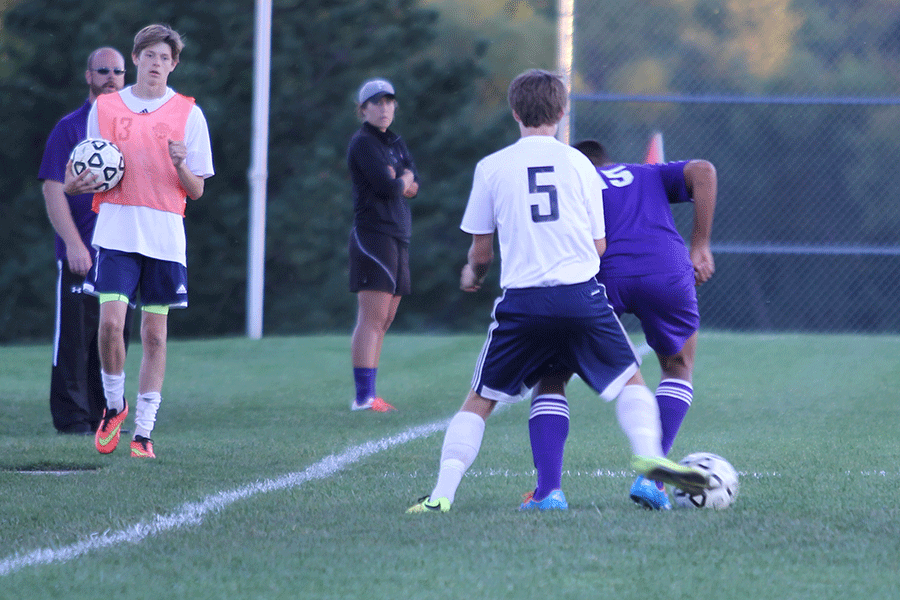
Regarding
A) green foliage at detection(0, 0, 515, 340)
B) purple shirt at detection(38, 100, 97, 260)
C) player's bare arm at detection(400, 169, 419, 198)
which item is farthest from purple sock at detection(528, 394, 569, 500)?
green foliage at detection(0, 0, 515, 340)

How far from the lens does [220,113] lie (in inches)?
881

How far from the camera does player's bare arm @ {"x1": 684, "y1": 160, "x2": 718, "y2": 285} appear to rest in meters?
4.16

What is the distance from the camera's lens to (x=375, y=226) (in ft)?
23.5

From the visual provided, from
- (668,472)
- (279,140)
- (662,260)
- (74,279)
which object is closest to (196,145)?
(74,279)

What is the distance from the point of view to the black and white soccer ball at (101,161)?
494 centimetres

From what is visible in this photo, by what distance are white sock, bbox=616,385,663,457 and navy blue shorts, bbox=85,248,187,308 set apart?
230 cm

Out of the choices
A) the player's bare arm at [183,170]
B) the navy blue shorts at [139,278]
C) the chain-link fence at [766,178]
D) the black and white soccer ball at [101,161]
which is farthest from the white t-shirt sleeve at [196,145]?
the chain-link fence at [766,178]

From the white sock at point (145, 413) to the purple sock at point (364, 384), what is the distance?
6.46ft

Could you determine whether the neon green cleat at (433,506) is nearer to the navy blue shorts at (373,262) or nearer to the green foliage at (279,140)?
the navy blue shorts at (373,262)

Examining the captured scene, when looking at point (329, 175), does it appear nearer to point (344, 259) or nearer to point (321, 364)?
point (344, 259)

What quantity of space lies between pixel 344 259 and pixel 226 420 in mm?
16035

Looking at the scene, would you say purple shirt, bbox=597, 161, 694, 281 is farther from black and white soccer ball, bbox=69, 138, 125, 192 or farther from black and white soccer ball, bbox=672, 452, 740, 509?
black and white soccer ball, bbox=69, 138, 125, 192

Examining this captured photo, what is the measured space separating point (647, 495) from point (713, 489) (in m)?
0.21

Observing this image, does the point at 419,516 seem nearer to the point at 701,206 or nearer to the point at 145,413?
the point at 701,206
